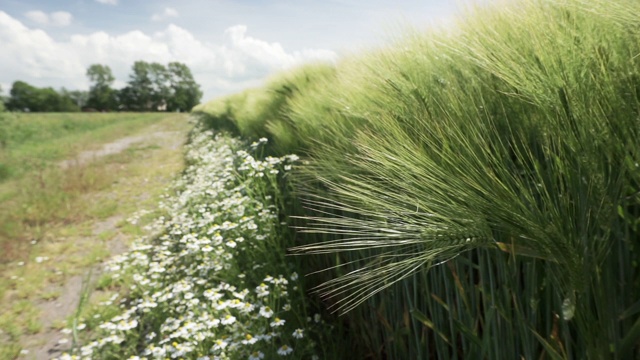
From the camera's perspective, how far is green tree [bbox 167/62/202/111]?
253ft

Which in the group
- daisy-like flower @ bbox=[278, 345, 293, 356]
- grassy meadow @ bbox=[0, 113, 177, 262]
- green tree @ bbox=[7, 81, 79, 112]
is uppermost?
green tree @ bbox=[7, 81, 79, 112]

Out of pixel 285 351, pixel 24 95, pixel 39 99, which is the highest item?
pixel 24 95

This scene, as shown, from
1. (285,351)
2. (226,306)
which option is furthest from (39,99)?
(285,351)

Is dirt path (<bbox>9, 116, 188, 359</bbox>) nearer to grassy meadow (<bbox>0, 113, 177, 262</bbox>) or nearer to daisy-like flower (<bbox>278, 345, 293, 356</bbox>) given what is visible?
grassy meadow (<bbox>0, 113, 177, 262</bbox>)

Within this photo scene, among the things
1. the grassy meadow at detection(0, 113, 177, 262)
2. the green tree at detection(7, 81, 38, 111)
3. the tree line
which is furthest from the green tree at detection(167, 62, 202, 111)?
the grassy meadow at detection(0, 113, 177, 262)

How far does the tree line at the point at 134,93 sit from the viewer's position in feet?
228

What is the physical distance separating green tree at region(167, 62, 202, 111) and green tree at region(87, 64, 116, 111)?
9.71 metres

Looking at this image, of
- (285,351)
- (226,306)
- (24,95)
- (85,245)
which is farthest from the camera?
(24,95)

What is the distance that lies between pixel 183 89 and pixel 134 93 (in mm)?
8015

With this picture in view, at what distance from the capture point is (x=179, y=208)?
5285mm

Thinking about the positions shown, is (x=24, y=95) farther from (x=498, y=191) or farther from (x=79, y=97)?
(x=498, y=191)

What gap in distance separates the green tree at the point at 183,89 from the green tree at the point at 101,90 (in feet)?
31.9

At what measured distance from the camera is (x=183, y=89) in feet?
261

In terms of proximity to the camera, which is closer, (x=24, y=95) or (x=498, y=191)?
(x=498, y=191)
